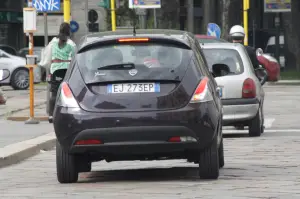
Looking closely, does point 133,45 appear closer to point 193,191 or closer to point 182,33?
point 182,33

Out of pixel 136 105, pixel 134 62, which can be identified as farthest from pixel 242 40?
pixel 136 105

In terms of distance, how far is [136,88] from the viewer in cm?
1061

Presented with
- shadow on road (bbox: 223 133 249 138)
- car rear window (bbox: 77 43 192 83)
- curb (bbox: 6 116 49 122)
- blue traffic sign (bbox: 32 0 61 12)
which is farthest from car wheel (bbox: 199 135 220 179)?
blue traffic sign (bbox: 32 0 61 12)

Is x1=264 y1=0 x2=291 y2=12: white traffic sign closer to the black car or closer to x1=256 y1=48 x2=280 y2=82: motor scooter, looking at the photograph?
x1=256 y1=48 x2=280 y2=82: motor scooter

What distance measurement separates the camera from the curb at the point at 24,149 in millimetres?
13700

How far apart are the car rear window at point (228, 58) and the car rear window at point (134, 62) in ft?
23.1

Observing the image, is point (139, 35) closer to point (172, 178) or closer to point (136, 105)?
point (136, 105)

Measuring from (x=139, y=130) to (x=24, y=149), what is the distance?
461cm

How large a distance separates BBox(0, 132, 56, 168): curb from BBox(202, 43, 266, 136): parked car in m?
2.80

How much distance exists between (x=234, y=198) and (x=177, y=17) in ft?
191

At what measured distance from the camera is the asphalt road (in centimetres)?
984

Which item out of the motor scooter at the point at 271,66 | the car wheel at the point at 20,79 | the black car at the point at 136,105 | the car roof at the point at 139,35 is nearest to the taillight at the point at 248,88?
the car roof at the point at 139,35

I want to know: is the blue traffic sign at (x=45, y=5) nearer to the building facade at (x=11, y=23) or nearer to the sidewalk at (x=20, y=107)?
the sidewalk at (x=20, y=107)

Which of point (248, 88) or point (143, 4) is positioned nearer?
point (248, 88)
